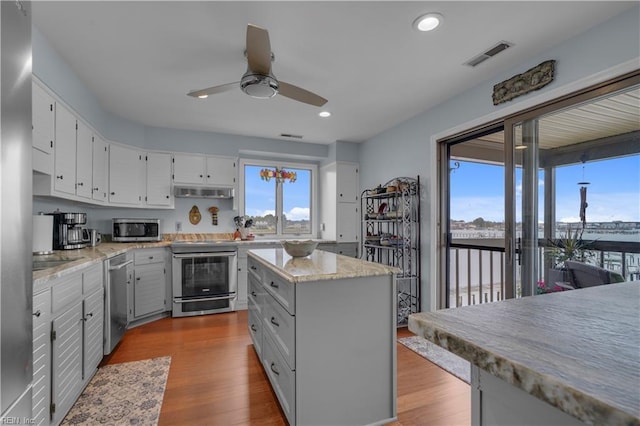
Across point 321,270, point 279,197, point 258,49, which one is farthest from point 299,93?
point 279,197

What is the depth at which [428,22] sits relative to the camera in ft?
6.57

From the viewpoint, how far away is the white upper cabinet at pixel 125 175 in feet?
12.2

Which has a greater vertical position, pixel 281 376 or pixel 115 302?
pixel 115 302

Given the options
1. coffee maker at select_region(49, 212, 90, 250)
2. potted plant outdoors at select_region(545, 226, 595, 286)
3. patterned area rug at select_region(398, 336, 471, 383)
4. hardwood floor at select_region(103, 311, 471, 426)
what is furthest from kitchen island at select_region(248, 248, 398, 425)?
coffee maker at select_region(49, 212, 90, 250)

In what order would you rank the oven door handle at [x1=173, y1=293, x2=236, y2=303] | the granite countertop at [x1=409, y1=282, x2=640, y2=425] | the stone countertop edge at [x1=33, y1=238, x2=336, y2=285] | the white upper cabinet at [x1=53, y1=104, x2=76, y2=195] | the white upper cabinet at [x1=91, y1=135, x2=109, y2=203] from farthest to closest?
1. the oven door handle at [x1=173, y1=293, x2=236, y2=303]
2. the white upper cabinet at [x1=91, y1=135, x2=109, y2=203]
3. the white upper cabinet at [x1=53, y1=104, x2=76, y2=195]
4. the stone countertop edge at [x1=33, y1=238, x2=336, y2=285]
5. the granite countertop at [x1=409, y1=282, x2=640, y2=425]

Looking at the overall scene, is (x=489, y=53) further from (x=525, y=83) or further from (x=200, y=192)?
(x=200, y=192)

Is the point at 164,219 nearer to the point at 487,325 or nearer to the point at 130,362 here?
the point at 130,362

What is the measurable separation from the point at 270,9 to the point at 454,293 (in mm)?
3692

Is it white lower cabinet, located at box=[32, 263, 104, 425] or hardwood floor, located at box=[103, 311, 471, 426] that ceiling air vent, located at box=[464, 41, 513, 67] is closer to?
hardwood floor, located at box=[103, 311, 471, 426]

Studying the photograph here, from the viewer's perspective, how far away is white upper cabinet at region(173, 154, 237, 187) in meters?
4.29

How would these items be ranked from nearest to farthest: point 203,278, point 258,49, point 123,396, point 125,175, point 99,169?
1. point 258,49
2. point 123,396
3. point 99,169
4. point 125,175
5. point 203,278

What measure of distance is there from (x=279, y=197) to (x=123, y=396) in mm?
3569

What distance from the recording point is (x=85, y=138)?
2.96m

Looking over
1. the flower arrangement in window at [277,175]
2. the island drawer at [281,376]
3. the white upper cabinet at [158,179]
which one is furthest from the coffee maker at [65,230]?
the flower arrangement in window at [277,175]
